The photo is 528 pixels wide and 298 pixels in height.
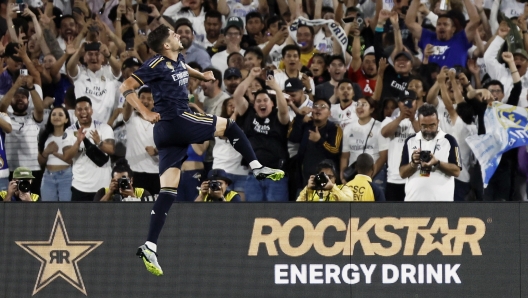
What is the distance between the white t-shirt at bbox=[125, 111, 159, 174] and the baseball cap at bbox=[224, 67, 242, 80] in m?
1.36

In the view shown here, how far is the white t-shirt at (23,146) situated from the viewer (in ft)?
48.5

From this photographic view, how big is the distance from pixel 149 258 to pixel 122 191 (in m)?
2.69

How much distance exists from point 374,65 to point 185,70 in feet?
18.9

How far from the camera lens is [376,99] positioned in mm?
15062

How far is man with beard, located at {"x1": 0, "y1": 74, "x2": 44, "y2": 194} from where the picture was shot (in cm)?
1479

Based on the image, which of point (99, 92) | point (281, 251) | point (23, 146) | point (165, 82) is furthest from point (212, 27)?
point (165, 82)

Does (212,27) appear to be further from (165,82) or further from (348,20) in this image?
(165,82)

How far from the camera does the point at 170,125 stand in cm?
1026

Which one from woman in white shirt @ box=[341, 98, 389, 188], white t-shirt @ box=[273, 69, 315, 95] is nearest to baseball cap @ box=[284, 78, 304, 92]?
white t-shirt @ box=[273, 69, 315, 95]

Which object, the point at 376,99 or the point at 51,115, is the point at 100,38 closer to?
the point at 51,115

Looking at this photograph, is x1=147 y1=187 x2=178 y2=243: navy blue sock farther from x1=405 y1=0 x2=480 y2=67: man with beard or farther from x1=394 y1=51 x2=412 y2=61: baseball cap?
x1=405 y1=0 x2=480 y2=67: man with beard

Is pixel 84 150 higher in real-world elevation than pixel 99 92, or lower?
lower

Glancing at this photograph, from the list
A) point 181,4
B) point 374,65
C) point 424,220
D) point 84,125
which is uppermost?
point 181,4

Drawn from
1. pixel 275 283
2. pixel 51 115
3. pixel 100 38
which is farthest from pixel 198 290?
pixel 100 38
